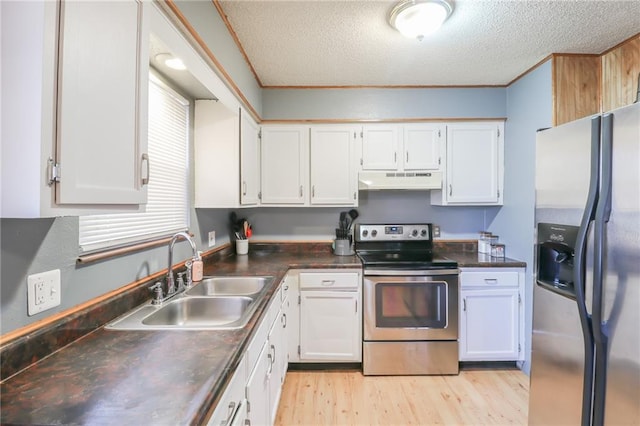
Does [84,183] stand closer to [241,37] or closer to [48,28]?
[48,28]

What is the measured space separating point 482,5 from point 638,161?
121 cm

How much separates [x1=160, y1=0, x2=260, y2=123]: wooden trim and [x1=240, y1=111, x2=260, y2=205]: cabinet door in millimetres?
111

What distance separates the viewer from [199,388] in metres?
0.79

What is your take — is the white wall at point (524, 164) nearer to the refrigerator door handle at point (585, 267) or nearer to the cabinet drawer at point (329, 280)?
the refrigerator door handle at point (585, 267)

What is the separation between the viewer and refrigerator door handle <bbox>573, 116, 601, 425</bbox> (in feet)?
4.09

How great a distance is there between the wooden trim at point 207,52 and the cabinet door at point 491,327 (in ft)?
7.83

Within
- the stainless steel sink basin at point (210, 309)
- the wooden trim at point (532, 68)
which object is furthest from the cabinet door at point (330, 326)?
the wooden trim at point (532, 68)

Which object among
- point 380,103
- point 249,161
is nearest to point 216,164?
point 249,161

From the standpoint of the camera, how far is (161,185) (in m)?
1.78

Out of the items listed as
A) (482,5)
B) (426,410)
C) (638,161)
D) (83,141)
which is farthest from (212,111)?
(426,410)

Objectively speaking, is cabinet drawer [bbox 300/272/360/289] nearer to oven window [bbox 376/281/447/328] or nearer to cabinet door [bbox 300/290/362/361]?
cabinet door [bbox 300/290/362/361]

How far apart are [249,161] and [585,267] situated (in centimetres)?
214

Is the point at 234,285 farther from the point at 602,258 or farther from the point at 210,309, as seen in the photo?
the point at 602,258

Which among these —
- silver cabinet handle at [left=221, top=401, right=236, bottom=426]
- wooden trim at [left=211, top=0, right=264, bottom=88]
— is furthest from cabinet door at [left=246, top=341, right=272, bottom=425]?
wooden trim at [left=211, top=0, right=264, bottom=88]
